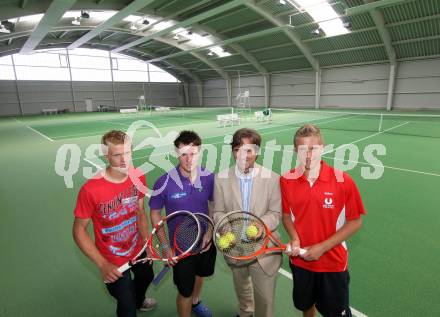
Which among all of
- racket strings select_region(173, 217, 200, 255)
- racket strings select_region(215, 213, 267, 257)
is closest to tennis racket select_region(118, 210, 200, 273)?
racket strings select_region(173, 217, 200, 255)

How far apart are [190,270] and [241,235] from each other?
2.17 ft

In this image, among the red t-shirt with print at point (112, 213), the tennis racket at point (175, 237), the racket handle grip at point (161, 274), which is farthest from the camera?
the racket handle grip at point (161, 274)

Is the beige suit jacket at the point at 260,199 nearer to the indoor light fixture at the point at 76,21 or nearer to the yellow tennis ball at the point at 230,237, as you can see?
the yellow tennis ball at the point at 230,237

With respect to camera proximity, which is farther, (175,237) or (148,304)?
(148,304)

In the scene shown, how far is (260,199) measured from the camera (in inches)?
102

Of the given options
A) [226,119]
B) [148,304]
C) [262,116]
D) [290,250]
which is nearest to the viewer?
[290,250]

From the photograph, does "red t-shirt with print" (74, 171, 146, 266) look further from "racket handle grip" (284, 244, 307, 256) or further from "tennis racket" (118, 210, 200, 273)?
"racket handle grip" (284, 244, 307, 256)

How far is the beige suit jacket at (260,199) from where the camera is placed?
8.44 ft

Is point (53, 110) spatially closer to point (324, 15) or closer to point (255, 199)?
point (324, 15)

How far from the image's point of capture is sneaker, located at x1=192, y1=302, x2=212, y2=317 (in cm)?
332

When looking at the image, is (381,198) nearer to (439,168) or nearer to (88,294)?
(439,168)

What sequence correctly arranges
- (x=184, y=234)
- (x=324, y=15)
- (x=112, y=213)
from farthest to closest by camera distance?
(x=324, y=15), (x=184, y=234), (x=112, y=213)

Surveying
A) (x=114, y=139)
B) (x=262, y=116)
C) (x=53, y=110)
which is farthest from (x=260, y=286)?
(x=53, y=110)

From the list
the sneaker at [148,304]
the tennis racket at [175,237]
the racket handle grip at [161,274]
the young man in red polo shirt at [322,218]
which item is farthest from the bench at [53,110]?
the young man in red polo shirt at [322,218]
